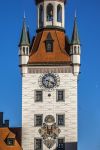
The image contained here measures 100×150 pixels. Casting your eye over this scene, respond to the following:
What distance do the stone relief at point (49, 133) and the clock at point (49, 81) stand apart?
407 cm

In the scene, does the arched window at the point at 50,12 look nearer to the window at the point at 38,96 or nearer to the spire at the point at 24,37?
the spire at the point at 24,37

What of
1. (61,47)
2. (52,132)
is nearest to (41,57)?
(61,47)

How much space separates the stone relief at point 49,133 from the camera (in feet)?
291

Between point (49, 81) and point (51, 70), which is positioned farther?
point (51, 70)

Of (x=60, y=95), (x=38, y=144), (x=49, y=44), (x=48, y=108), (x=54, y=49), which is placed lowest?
(x=38, y=144)

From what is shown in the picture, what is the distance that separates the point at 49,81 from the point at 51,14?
8.34 metres

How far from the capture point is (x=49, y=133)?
291 feet

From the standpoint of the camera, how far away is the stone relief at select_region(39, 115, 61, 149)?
3492 inches

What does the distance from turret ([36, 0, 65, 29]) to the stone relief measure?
11683 millimetres

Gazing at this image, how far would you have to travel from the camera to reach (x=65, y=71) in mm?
90125

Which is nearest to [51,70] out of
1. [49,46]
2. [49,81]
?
[49,81]

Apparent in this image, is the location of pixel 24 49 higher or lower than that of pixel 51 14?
lower

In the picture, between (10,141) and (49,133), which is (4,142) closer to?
(10,141)

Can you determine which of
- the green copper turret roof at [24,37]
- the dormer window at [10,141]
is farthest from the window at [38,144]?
the green copper turret roof at [24,37]
